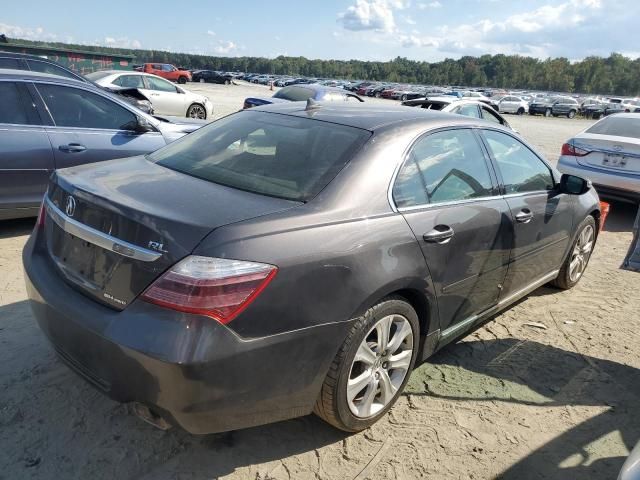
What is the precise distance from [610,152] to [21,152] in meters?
7.38

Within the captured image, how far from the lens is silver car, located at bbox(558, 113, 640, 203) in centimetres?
723

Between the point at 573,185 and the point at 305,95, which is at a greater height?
the point at 573,185

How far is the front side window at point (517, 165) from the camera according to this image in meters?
3.56

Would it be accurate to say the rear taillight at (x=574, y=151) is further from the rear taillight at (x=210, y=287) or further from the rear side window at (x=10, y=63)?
the rear side window at (x=10, y=63)

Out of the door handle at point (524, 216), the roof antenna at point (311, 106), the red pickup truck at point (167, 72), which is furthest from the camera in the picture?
the red pickup truck at point (167, 72)

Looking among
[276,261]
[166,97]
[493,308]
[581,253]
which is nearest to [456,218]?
[493,308]

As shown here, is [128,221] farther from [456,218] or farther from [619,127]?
[619,127]

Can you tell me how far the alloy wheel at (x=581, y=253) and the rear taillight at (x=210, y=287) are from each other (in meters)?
3.61

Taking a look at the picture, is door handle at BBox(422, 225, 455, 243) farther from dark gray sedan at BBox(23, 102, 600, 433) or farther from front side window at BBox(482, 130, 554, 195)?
front side window at BBox(482, 130, 554, 195)

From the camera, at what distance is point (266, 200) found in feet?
7.89

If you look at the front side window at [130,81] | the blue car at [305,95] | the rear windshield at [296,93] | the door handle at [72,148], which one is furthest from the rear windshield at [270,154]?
the front side window at [130,81]

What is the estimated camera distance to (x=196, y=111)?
52.5 feet

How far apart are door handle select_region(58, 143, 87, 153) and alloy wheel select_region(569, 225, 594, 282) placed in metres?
4.75

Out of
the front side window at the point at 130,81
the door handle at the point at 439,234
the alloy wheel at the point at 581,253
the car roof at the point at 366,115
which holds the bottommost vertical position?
the alloy wheel at the point at 581,253
